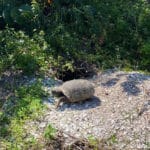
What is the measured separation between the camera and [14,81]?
7109mm

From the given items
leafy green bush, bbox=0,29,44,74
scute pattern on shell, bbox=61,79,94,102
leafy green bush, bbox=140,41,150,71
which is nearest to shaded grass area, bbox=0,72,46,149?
leafy green bush, bbox=0,29,44,74

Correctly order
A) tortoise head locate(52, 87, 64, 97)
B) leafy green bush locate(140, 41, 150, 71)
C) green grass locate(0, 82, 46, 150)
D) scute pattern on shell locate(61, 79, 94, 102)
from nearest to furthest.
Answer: green grass locate(0, 82, 46, 150) → scute pattern on shell locate(61, 79, 94, 102) → tortoise head locate(52, 87, 64, 97) → leafy green bush locate(140, 41, 150, 71)

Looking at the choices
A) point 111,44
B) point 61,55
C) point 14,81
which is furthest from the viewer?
point 111,44

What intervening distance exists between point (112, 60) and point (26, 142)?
2.52m

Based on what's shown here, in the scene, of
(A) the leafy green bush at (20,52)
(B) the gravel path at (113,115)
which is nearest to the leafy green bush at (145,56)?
(B) the gravel path at (113,115)

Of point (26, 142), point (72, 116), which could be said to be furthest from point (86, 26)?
point (26, 142)

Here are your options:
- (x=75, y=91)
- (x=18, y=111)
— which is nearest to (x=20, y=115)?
(x=18, y=111)

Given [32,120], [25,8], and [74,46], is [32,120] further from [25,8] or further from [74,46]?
[25,8]

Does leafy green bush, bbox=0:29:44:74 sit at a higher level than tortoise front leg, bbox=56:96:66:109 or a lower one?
higher

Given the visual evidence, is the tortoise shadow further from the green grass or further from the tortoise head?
the green grass

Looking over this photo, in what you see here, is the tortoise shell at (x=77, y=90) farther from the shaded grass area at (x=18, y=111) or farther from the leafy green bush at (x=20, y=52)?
the leafy green bush at (x=20, y=52)

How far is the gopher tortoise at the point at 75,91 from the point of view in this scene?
6.40 meters

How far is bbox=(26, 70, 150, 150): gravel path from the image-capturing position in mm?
5891

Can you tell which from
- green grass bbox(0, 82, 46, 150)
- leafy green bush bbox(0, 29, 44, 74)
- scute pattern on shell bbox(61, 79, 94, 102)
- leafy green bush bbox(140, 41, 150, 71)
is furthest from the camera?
leafy green bush bbox(140, 41, 150, 71)
